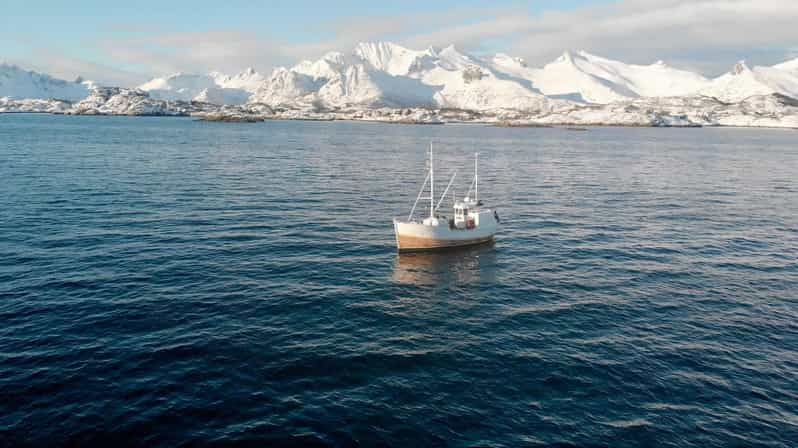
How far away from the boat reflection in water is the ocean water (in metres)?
0.32

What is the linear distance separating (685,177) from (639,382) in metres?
91.7

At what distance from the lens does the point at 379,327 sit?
31.3 metres

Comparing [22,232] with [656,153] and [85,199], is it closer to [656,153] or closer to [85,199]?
[85,199]

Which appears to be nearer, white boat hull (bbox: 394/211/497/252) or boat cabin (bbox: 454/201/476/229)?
white boat hull (bbox: 394/211/497/252)

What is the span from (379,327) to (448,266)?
15.2 meters

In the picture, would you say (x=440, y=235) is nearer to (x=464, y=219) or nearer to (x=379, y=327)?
(x=464, y=219)

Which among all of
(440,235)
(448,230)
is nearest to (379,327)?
(440,235)

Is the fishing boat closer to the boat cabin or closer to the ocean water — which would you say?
the boat cabin

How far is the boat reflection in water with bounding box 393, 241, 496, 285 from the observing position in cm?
4109

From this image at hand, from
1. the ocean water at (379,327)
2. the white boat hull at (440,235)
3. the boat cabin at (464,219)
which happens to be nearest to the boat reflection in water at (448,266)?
the ocean water at (379,327)

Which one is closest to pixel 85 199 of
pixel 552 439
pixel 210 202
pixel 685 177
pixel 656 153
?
pixel 210 202

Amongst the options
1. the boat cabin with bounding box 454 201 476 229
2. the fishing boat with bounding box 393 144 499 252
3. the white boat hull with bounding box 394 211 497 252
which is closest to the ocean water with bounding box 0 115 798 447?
the white boat hull with bounding box 394 211 497 252

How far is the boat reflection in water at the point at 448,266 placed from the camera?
41.1m

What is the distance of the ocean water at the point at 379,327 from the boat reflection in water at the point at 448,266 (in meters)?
0.32
